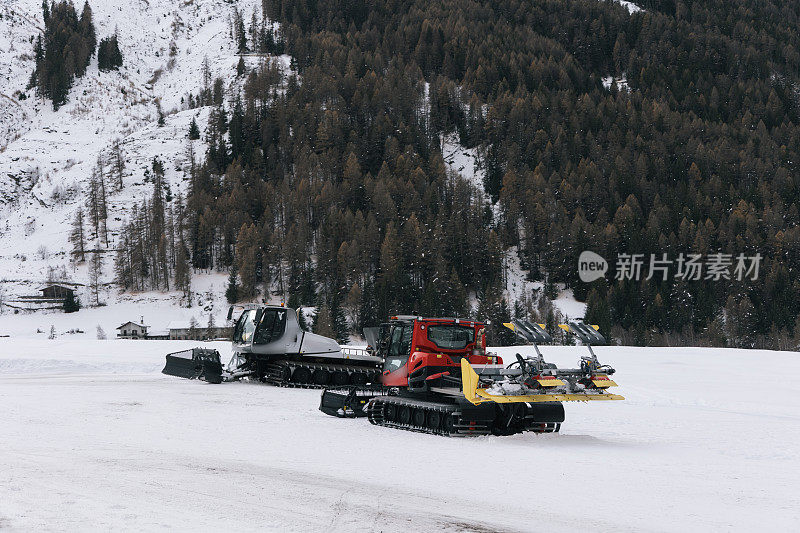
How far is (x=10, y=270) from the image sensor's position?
96812 millimetres

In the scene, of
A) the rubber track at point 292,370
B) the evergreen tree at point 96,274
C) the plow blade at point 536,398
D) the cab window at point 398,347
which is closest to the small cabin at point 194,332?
the evergreen tree at point 96,274

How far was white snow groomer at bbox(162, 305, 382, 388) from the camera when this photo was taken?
76.1 feet

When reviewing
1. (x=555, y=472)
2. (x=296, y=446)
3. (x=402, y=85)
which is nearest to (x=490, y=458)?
(x=555, y=472)

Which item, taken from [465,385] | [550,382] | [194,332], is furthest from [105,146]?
[550,382]

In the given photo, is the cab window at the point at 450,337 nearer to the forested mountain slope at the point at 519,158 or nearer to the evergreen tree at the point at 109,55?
the forested mountain slope at the point at 519,158

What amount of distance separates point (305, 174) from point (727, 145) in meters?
64.0

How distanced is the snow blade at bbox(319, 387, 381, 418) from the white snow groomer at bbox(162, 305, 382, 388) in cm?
758

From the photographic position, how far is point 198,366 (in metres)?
22.9

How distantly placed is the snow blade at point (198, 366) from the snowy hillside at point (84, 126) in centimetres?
7772

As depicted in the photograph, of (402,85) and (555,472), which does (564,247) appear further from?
(555,472)

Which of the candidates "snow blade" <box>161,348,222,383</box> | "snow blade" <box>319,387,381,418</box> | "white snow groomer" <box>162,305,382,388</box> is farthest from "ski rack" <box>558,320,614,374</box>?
"snow blade" <box>161,348,222,383</box>

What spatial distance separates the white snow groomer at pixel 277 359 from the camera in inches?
913

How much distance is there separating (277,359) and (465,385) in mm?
12367

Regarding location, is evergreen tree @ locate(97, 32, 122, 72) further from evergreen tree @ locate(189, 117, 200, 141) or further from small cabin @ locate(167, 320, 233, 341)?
small cabin @ locate(167, 320, 233, 341)
